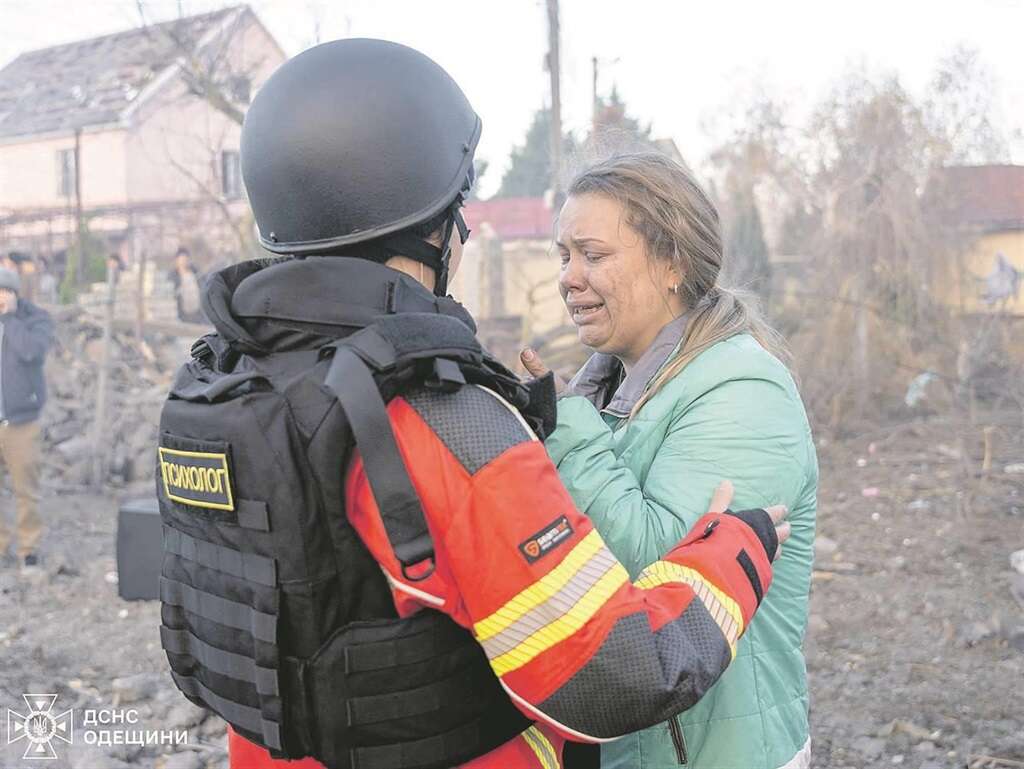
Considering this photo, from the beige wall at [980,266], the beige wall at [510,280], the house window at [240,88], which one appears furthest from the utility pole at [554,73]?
the beige wall at [980,266]

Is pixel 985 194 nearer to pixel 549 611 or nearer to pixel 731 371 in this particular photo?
pixel 731 371

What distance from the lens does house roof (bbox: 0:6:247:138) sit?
97.2 feet

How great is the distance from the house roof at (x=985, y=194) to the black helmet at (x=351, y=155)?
31.4 ft

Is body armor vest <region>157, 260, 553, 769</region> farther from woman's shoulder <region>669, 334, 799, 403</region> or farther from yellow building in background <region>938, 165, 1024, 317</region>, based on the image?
yellow building in background <region>938, 165, 1024, 317</region>

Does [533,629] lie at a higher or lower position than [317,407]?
lower

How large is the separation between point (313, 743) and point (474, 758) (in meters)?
0.26

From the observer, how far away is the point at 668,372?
2072 mm

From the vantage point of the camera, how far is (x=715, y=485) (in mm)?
1800

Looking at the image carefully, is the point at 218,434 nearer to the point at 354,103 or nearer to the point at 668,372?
the point at 354,103

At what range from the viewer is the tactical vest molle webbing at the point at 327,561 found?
54.1 inches

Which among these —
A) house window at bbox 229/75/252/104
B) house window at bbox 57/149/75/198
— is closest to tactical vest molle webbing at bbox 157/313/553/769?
house window at bbox 229/75/252/104

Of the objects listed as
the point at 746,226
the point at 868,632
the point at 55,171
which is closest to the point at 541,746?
the point at 868,632

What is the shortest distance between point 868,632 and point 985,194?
6874 millimetres

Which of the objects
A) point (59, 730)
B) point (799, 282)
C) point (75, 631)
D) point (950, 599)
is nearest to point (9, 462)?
point (75, 631)
